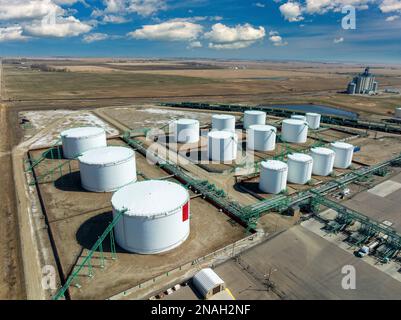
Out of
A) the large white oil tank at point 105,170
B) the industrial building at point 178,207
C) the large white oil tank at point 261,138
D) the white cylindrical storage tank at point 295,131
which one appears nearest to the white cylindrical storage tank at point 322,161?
the industrial building at point 178,207

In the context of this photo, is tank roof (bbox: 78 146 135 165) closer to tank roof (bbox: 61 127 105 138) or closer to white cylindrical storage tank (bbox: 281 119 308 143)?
tank roof (bbox: 61 127 105 138)

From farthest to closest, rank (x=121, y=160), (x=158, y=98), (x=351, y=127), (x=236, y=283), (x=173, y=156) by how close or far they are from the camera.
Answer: (x=158, y=98) < (x=351, y=127) < (x=173, y=156) < (x=121, y=160) < (x=236, y=283)

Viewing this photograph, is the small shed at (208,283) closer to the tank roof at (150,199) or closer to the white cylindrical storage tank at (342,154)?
the tank roof at (150,199)

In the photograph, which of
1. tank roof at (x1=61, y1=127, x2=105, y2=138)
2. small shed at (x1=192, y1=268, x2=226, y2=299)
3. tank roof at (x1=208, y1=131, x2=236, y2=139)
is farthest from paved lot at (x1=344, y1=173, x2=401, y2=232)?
tank roof at (x1=61, y1=127, x2=105, y2=138)

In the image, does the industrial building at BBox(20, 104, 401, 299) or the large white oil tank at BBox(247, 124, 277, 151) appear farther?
the large white oil tank at BBox(247, 124, 277, 151)

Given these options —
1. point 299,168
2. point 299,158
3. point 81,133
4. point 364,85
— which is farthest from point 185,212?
point 364,85

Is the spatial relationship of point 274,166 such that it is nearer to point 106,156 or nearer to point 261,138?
point 261,138

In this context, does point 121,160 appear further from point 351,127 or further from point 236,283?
point 351,127
